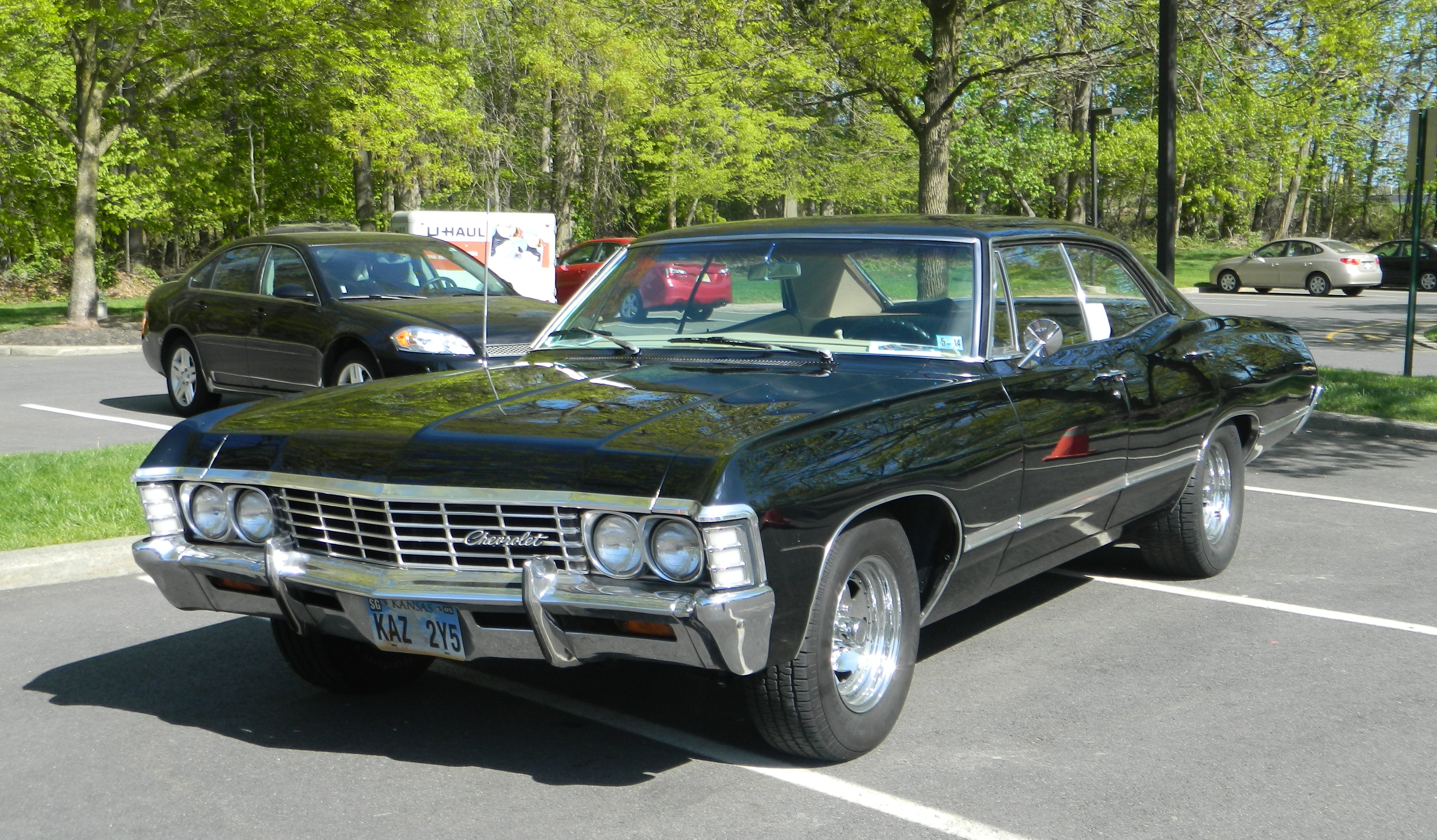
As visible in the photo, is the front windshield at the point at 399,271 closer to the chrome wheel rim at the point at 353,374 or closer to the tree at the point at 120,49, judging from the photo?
the chrome wheel rim at the point at 353,374

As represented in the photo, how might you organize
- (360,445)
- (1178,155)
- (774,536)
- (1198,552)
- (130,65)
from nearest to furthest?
1. (774,536)
2. (360,445)
3. (1198,552)
4. (130,65)
5. (1178,155)

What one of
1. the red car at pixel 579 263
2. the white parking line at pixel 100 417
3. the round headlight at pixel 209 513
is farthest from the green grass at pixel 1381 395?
the red car at pixel 579 263

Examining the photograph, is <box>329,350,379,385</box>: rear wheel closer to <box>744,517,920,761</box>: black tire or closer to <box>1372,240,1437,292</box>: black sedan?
<box>744,517,920,761</box>: black tire

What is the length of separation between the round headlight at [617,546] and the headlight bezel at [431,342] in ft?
22.2

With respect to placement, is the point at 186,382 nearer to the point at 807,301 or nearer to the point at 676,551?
the point at 807,301

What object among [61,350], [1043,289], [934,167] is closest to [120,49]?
[61,350]

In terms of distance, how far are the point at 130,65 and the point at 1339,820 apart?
867 inches

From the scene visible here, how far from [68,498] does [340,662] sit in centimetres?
382

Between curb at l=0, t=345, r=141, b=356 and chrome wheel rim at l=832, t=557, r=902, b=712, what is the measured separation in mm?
18433

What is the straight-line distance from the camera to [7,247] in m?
27.8

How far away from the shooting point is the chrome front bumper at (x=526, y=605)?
3.46 meters

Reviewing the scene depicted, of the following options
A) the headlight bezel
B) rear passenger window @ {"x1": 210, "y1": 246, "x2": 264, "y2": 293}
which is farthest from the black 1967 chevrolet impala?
rear passenger window @ {"x1": 210, "y1": 246, "x2": 264, "y2": 293}

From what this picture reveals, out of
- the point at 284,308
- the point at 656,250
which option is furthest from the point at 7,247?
the point at 656,250

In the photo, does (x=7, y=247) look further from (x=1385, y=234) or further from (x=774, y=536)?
(x=1385, y=234)
